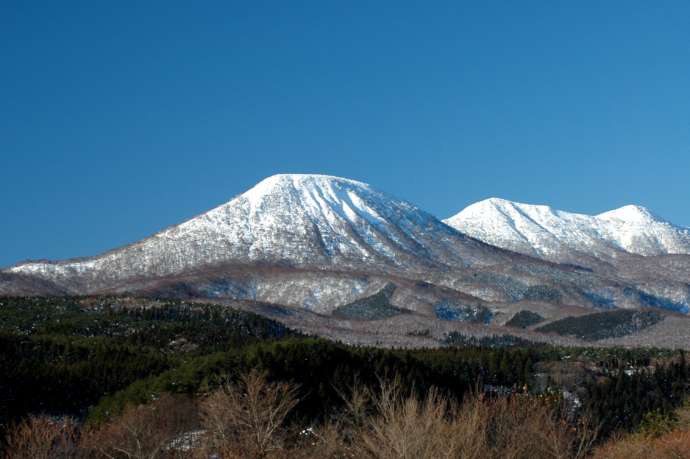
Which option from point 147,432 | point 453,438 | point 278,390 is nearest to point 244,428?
point 147,432

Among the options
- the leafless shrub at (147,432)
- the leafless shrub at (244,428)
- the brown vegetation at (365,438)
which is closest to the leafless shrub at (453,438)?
the brown vegetation at (365,438)

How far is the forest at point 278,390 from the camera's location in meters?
43.5

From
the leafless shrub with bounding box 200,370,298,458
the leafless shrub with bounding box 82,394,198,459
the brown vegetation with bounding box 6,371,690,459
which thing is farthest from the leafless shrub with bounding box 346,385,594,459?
the leafless shrub with bounding box 82,394,198,459

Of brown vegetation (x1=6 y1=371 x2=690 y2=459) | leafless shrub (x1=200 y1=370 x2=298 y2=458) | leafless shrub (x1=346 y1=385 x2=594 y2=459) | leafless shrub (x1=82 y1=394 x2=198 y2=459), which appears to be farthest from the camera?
leafless shrub (x1=82 y1=394 x2=198 y2=459)

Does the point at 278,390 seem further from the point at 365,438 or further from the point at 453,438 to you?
the point at 453,438

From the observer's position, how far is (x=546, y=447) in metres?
43.8

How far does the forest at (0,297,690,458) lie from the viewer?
43.5 m

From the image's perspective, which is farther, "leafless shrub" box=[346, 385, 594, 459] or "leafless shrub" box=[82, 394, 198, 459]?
"leafless shrub" box=[82, 394, 198, 459]

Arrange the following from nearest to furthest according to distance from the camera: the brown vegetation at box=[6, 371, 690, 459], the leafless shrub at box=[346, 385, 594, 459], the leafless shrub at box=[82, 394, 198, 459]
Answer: the leafless shrub at box=[346, 385, 594, 459], the brown vegetation at box=[6, 371, 690, 459], the leafless shrub at box=[82, 394, 198, 459]

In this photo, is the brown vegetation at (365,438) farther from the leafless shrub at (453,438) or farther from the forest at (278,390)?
the forest at (278,390)

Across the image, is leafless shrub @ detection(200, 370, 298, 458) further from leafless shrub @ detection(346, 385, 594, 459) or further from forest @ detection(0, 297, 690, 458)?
leafless shrub @ detection(346, 385, 594, 459)

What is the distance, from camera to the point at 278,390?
2505 inches

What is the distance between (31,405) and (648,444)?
172ft

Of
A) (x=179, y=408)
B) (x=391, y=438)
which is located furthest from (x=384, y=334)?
(x=391, y=438)
